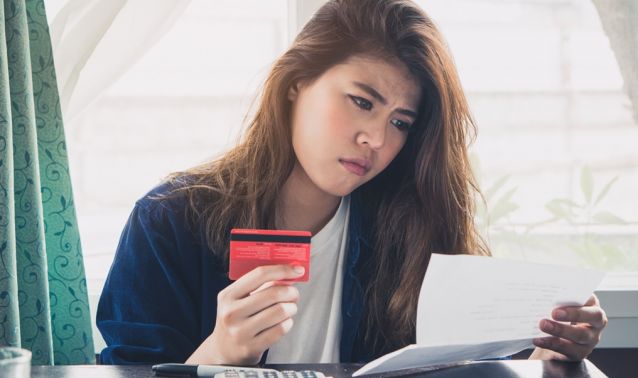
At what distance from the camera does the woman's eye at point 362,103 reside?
1.43m

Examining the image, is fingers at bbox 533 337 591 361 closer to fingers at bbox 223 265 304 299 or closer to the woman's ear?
fingers at bbox 223 265 304 299

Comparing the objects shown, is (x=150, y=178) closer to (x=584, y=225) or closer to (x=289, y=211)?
(x=289, y=211)

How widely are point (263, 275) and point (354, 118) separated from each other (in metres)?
0.44

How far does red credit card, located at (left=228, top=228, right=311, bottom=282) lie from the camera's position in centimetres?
110

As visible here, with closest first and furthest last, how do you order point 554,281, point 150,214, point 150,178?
point 554,281
point 150,214
point 150,178

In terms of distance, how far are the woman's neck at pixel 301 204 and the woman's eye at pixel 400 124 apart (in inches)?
8.7

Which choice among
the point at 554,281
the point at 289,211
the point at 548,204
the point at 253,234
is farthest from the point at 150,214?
the point at 548,204

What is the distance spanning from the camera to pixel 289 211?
1.59 m

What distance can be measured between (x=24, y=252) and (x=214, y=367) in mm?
680

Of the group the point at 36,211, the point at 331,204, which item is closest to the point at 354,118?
the point at 331,204

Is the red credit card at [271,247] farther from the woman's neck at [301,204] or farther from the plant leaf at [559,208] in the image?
the plant leaf at [559,208]

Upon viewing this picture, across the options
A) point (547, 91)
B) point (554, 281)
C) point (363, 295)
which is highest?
point (547, 91)

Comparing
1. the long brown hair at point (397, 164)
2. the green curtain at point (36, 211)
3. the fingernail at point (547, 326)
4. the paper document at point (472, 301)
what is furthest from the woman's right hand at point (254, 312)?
the green curtain at point (36, 211)

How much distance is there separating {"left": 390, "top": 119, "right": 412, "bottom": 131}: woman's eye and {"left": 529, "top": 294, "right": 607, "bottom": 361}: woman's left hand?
0.46 m
